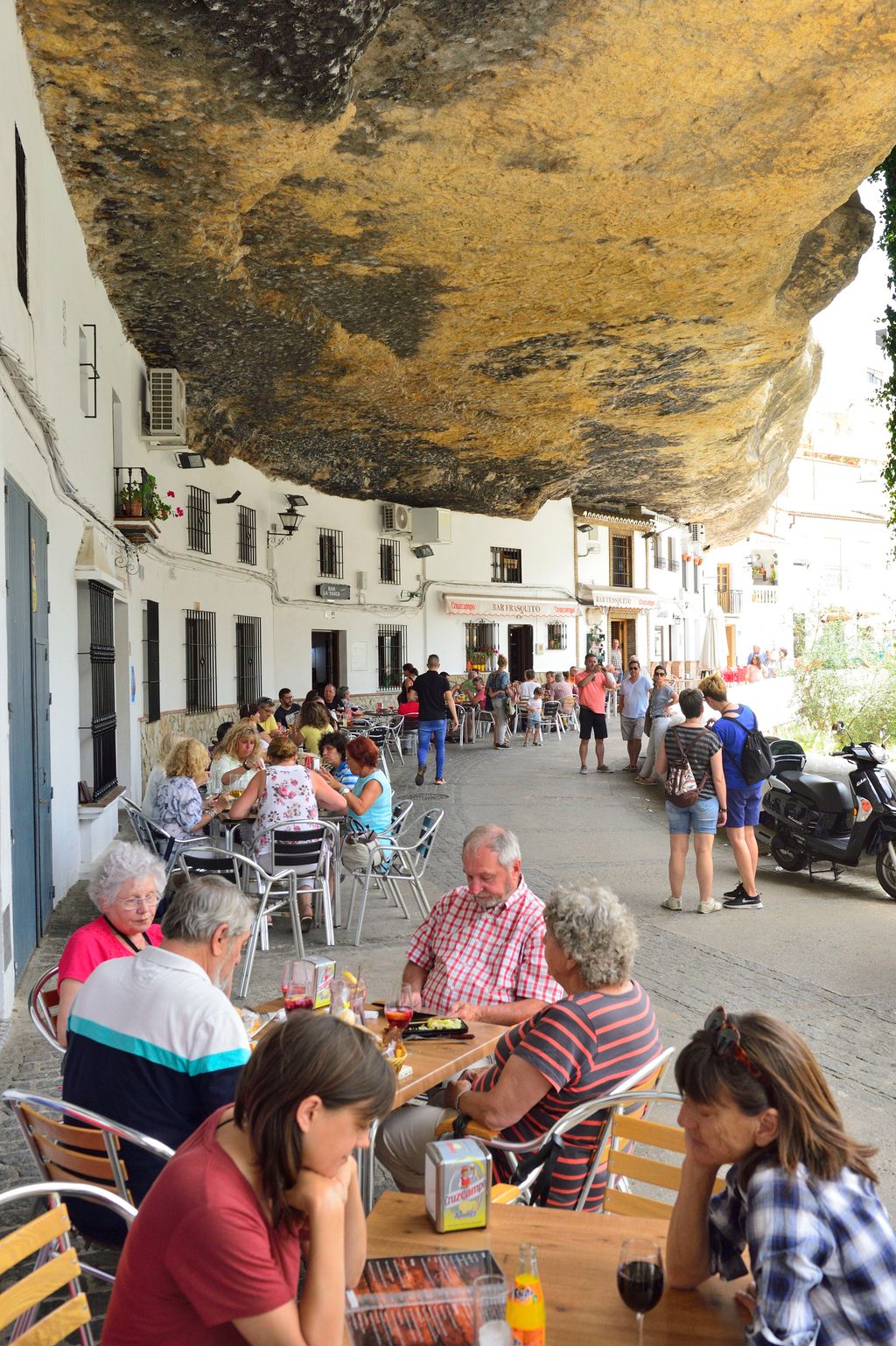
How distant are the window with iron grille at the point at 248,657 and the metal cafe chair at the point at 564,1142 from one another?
635 inches

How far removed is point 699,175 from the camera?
1088 cm

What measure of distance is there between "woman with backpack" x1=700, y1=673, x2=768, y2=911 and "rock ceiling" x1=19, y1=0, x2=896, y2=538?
208 inches

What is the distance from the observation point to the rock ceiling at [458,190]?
7.82 meters

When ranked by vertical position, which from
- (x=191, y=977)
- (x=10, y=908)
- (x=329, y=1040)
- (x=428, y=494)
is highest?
(x=428, y=494)

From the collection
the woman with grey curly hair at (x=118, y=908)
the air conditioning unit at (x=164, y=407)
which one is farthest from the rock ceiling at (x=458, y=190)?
the woman with grey curly hair at (x=118, y=908)

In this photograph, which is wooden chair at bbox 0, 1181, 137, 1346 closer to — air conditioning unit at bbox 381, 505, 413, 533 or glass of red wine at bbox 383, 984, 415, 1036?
glass of red wine at bbox 383, 984, 415, 1036

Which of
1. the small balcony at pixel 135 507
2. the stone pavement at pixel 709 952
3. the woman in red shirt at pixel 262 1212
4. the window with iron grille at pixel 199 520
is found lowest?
the stone pavement at pixel 709 952

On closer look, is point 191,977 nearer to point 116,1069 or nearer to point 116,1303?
point 116,1069

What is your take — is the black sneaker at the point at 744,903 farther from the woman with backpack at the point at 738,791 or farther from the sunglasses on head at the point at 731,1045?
the sunglasses on head at the point at 731,1045

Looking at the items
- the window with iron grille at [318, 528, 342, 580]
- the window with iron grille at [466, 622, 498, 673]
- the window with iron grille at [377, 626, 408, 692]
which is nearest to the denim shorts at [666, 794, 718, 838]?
the window with iron grille at [318, 528, 342, 580]

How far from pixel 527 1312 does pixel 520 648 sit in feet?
86.4

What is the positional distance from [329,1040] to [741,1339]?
34.2 inches

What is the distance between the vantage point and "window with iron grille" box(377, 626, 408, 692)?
76.5 ft

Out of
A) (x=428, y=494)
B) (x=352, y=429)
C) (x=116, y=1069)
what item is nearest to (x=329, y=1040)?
(x=116, y=1069)
